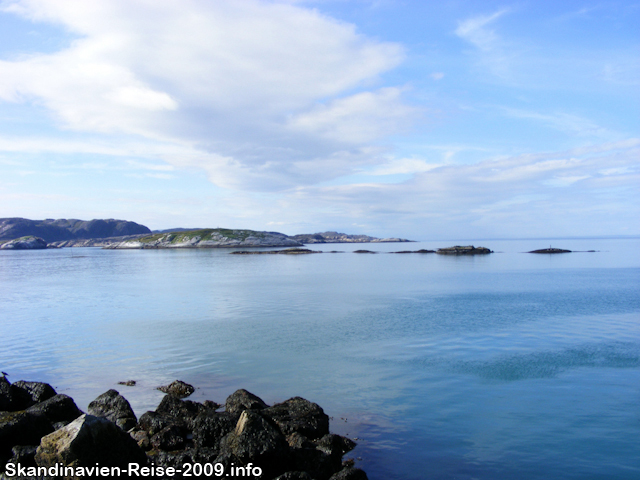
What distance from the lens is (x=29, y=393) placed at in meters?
14.5

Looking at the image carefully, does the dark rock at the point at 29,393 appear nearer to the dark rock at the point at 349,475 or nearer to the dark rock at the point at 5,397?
the dark rock at the point at 5,397

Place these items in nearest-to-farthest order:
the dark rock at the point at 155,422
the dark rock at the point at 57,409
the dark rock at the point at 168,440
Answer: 1. the dark rock at the point at 168,440
2. the dark rock at the point at 155,422
3. the dark rock at the point at 57,409

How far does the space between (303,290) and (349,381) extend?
3117 cm

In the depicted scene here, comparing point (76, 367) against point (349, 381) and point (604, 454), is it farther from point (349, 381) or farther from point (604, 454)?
point (604, 454)

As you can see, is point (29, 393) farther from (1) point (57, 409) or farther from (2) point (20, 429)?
(2) point (20, 429)

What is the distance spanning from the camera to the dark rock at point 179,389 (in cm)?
1581

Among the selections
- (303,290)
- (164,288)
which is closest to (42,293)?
(164,288)

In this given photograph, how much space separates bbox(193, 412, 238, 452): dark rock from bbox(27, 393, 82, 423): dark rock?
4.64 meters

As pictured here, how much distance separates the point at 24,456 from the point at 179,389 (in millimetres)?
6585

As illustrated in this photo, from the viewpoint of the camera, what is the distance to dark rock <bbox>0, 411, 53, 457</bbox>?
10625 millimetres

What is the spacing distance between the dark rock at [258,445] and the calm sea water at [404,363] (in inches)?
93.2

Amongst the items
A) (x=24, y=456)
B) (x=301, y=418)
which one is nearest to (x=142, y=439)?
(x=24, y=456)

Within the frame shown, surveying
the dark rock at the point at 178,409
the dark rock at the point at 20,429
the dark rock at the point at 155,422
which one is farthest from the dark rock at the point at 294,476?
the dark rock at the point at 20,429

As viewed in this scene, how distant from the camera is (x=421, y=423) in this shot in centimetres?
1304
